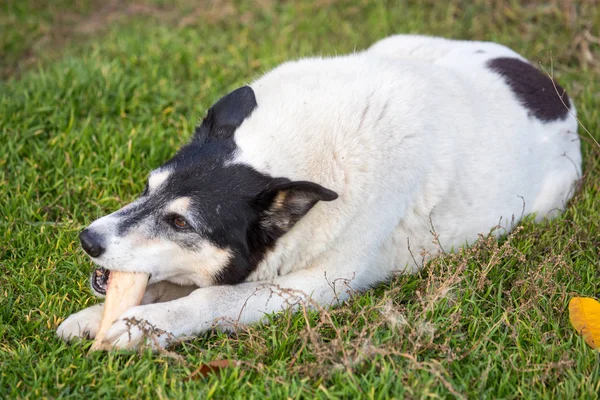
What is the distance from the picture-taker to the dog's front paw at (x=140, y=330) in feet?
12.0

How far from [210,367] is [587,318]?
2.05 meters

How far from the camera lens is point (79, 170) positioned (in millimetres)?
5379

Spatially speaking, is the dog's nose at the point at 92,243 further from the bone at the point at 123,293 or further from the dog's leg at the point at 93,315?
the dog's leg at the point at 93,315

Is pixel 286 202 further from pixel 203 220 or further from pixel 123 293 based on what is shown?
pixel 123 293

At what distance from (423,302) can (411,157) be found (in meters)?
0.87

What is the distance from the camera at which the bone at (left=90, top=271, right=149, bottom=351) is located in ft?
12.7

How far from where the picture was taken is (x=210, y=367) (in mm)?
3609

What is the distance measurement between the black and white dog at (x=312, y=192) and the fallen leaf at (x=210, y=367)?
31 cm

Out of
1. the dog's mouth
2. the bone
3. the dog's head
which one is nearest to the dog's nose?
the dog's head

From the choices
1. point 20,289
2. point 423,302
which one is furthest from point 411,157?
point 20,289

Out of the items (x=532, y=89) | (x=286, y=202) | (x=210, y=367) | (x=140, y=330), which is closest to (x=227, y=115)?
(x=286, y=202)

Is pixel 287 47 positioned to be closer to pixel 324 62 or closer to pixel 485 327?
pixel 324 62

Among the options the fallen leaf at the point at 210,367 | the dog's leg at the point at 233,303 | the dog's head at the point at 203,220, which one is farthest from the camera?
the dog's head at the point at 203,220

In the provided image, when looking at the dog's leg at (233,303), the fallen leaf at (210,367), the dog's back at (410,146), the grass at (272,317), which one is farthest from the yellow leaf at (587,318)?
the fallen leaf at (210,367)
